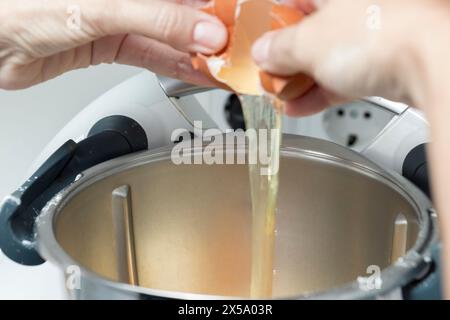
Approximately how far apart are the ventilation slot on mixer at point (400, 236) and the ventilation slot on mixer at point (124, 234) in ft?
0.76

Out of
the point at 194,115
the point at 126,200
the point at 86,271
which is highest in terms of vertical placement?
the point at 194,115

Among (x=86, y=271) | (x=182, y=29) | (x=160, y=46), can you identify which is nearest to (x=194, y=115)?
(x=160, y=46)

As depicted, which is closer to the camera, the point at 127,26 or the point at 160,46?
the point at 127,26

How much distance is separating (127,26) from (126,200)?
0.16m

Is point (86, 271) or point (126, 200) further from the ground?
point (126, 200)

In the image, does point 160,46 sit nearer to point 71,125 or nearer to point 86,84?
point 71,125

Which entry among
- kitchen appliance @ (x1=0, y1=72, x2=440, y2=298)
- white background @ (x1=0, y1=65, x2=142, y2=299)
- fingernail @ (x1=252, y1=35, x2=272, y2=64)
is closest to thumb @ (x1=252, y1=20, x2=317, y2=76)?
fingernail @ (x1=252, y1=35, x2=272, y2=64)

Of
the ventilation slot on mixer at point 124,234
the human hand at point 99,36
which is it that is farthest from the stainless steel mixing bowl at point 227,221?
the human hand at point 99,36

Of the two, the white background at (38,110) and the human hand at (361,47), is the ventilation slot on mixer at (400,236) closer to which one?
the human hand at (361,47)

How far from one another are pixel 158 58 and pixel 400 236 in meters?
0.28

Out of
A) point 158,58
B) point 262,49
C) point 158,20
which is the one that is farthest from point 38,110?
point 262,49

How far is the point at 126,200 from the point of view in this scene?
656 millimetres

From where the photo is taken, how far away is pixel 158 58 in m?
0.70

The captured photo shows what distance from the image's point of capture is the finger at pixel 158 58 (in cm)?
69
